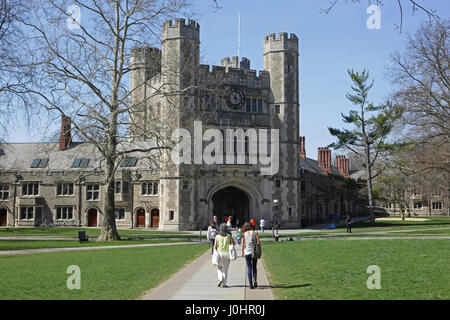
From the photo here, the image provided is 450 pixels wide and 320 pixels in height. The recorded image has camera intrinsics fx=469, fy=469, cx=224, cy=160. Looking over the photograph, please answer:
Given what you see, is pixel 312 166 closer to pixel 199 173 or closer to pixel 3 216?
pixel 199 173

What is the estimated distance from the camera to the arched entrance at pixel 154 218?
147 ft

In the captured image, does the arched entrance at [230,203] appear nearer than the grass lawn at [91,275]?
No

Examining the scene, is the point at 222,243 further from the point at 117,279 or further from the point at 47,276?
the point at 47,276

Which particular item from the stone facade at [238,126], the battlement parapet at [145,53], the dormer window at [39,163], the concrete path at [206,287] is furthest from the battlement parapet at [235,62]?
the concrete path at [206,287]

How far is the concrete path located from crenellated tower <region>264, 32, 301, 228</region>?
2861 centimetres

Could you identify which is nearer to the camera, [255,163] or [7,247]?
[7,247]

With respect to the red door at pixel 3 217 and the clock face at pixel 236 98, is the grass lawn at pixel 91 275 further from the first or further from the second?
the red door at pixel 3 217

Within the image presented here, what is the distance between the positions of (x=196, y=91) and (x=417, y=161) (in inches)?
734

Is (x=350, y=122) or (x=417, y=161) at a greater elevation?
(x=350, y=122)

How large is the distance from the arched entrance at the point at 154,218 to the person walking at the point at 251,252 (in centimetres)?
3446

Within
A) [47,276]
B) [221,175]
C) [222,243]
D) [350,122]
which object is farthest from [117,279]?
[350,122]

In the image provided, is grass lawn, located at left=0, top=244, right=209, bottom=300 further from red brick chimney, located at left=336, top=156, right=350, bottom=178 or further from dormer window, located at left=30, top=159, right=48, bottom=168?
red brick chimney, located at left=336, top=156, right=350, bottom=178

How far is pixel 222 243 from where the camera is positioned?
429 inches

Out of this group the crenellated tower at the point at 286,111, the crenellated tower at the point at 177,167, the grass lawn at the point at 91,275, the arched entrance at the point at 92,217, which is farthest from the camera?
the arched entrance at the point at 92,217
